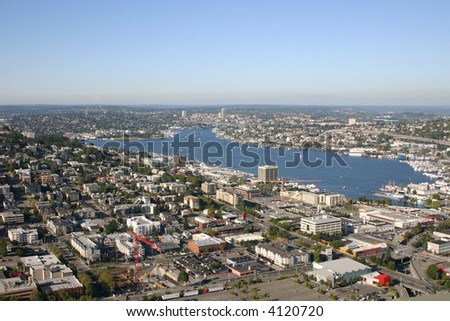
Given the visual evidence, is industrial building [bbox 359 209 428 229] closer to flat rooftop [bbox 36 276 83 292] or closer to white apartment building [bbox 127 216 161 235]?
white apartment building [bbox 127 216 161 235]

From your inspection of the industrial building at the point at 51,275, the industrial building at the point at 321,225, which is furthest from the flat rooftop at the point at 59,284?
the industrial building at the point at 321,225

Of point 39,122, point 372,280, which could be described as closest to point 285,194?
point 372,280

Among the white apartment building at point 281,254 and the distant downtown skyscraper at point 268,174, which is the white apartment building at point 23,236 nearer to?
the white apartment building at point 281,254

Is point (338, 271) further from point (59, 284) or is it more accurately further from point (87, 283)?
point (59, 284)

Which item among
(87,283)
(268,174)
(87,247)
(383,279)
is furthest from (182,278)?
(268,174)

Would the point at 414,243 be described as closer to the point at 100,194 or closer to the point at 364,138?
the point at 100,194
